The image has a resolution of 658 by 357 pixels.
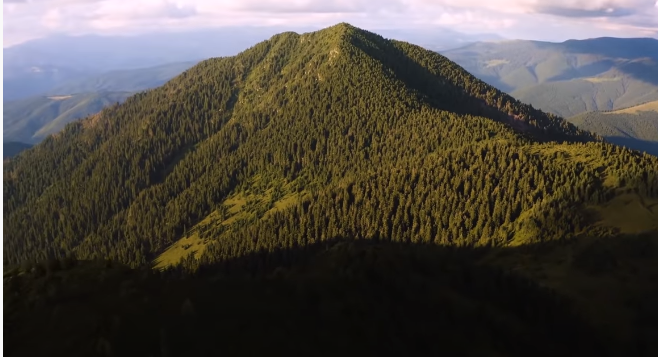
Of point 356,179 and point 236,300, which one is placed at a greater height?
point 236,300

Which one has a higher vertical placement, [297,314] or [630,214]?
[297,314]

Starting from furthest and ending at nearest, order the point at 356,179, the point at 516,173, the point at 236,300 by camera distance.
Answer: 1. the point at 356,179
2. the point at 516,173
3. the point at 236,300

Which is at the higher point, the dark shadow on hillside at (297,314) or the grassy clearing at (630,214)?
the dark shadow on hillside at (297,314)

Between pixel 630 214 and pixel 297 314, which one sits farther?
pixel 630 214

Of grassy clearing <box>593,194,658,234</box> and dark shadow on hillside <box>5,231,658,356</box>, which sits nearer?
dark shadow on hillside <box>5,231,658,356</box>

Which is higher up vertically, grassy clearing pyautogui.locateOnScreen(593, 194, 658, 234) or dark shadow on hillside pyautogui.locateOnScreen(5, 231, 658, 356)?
dark shadow on hillside pyautogui.locateOnScreen(5, 231, 658, 356)

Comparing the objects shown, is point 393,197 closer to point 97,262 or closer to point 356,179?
point 356,179

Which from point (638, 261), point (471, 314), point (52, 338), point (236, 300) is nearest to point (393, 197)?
point (638, 261)

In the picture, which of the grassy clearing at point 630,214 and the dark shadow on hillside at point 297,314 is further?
the grassy clearing at point 630,214
